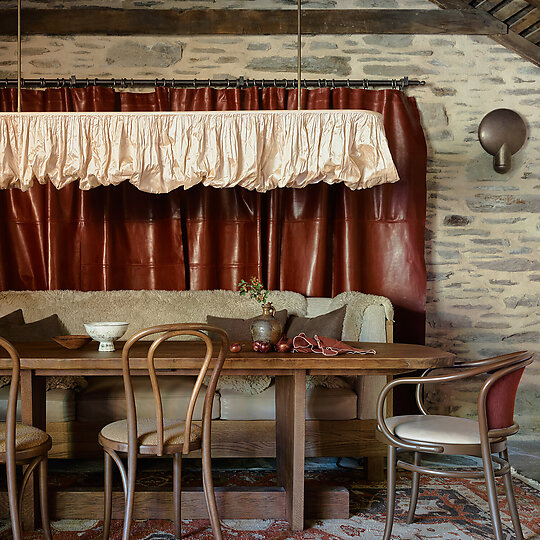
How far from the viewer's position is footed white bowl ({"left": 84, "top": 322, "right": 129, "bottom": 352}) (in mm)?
3180

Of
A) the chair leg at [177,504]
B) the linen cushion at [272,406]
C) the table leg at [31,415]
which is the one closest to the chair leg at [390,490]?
the chair leg at [177,504]

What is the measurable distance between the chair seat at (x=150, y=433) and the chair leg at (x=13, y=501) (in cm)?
37

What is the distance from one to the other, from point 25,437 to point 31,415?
0.30 meters

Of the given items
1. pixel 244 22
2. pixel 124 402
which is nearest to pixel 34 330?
pixel 124 402

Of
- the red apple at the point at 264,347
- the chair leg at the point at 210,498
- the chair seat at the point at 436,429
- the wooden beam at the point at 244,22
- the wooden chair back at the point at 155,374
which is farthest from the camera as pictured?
the wooden beam at the point at 244,22

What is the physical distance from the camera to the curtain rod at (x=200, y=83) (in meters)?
4.85

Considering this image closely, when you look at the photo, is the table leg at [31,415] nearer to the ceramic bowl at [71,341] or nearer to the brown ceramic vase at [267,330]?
the ceramic bowl at [71,341]

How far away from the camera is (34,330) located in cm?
427

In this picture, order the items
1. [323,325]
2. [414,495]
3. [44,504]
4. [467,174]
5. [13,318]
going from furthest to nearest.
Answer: [467,174]
[13,318]
[323,325]
[414,495]
[44,504]

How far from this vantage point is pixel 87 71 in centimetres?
497

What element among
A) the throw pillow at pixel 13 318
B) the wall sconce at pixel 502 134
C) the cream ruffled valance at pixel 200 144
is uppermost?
the wall sconce at pixel 502 134

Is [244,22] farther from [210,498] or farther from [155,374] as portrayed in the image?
[210,498]

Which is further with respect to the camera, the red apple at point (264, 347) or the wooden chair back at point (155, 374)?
the red apple at point (264, 347)

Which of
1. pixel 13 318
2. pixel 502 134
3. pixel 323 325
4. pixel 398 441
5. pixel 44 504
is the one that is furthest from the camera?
pixel 502 134
